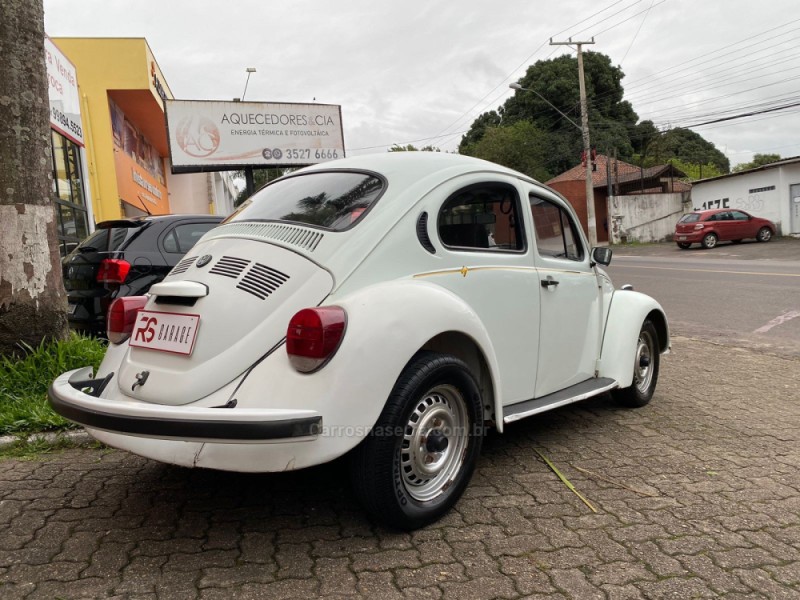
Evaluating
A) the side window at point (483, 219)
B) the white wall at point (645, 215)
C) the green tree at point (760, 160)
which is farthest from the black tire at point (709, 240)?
the green tree at point (760, 160)

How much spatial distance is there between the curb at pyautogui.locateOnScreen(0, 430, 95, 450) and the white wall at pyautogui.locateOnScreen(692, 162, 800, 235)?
31.6m

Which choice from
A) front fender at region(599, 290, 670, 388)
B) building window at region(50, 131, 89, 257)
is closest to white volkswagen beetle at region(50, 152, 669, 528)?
front fender at region(599, 290, 670, 388)

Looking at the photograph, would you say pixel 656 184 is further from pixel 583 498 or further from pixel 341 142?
pixel 583 498

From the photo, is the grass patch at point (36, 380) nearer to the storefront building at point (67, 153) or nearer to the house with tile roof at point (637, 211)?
the storefront building at point (67, 153)

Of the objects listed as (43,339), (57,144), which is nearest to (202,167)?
(57,144)

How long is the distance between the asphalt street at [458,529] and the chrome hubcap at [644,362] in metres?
0.60

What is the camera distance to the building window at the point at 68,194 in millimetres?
12055

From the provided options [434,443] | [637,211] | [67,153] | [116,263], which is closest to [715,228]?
[637,211]

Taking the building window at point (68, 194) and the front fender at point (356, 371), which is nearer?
the front fender at point (356, 371)

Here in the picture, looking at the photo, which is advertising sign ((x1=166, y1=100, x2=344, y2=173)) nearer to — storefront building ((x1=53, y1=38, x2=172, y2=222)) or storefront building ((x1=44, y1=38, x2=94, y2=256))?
storefront building ((x1=53, y1=38, x2=172, y2=222))

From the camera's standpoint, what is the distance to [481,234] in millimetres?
3412

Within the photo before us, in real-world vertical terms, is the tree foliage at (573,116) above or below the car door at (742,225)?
above

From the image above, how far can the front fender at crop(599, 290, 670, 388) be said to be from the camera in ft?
13.8

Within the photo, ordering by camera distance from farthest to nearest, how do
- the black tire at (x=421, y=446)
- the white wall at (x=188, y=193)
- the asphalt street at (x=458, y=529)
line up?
1. the white wall at (x=188, y=193)
2. the black tire at (x=421, y=446)
3. the asphalt street at (x=458, y=529)
